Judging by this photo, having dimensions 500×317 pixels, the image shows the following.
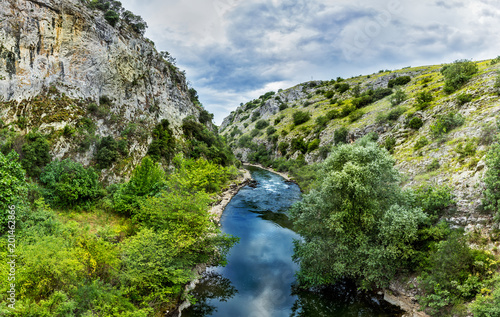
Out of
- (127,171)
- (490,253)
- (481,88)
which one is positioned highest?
(481,88)

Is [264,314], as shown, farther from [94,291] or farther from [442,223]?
[442,223]

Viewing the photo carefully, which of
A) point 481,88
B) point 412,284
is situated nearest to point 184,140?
point 412,284

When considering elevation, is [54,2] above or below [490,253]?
above

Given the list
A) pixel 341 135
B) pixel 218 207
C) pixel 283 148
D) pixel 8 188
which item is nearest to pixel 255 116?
pixel 283 148

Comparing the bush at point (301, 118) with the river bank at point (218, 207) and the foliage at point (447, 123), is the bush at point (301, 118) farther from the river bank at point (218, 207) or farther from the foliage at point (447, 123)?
the foliage at point (447, 123)

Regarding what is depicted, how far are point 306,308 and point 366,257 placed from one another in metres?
5.57

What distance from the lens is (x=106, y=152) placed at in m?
27.5

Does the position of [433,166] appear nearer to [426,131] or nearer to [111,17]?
[426,131]

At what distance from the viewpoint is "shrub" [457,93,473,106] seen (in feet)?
92.0

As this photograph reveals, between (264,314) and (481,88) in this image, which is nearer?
(264,314)

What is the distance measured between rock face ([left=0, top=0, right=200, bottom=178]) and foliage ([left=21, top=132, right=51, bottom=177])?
1.79 meters

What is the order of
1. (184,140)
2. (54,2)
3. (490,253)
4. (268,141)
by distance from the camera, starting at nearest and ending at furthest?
(490,253) → (54,2) → (184,140) → (268,141)

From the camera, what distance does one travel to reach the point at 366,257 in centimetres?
1599

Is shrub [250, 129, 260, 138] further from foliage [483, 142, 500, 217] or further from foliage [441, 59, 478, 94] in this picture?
foliage [483, 142, 500, 217]
